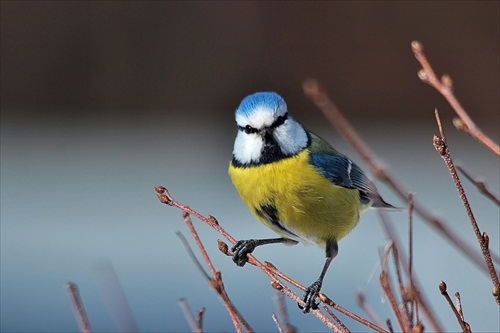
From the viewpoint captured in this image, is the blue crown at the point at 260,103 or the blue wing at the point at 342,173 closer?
the blue crown at the point at 260,103

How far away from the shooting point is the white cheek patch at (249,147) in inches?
61.1

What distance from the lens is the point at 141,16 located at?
3514 mm

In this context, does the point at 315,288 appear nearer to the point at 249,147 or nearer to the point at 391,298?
the point at 249,147

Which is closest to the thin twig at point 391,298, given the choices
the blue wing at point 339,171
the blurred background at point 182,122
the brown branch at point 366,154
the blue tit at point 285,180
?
the brown branch at point 366,154

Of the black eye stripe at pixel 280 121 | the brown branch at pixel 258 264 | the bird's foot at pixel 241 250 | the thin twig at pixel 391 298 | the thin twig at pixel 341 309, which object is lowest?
the thin twig at pixel 391 298

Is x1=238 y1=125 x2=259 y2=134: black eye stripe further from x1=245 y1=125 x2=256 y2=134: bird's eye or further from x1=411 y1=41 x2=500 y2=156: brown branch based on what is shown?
x1=411 y1=41 x2=500 y2=156: brown branch

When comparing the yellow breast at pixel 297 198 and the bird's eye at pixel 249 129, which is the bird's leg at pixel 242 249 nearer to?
the yellow breast at pixel 297 198

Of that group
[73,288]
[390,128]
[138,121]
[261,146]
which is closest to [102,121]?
[138,121]

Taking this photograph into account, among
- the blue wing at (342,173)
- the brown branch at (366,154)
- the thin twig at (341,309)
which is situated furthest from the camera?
the blue wing at (342,173)

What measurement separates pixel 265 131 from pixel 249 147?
0.06 m

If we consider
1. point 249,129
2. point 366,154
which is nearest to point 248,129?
point 249,129

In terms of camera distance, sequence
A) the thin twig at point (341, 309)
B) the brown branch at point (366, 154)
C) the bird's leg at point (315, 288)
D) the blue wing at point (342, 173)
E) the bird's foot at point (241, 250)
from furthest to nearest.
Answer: the blue wing at point (342, 173)
the bird's foot at point (241, 250)
the bird's leg at point (315, 288)
the thin twig at point (341, 309)
the brown branch at point (366, 154)

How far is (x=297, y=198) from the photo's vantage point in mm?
1539

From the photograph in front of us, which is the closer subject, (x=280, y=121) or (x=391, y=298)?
(x=391, y=298)
